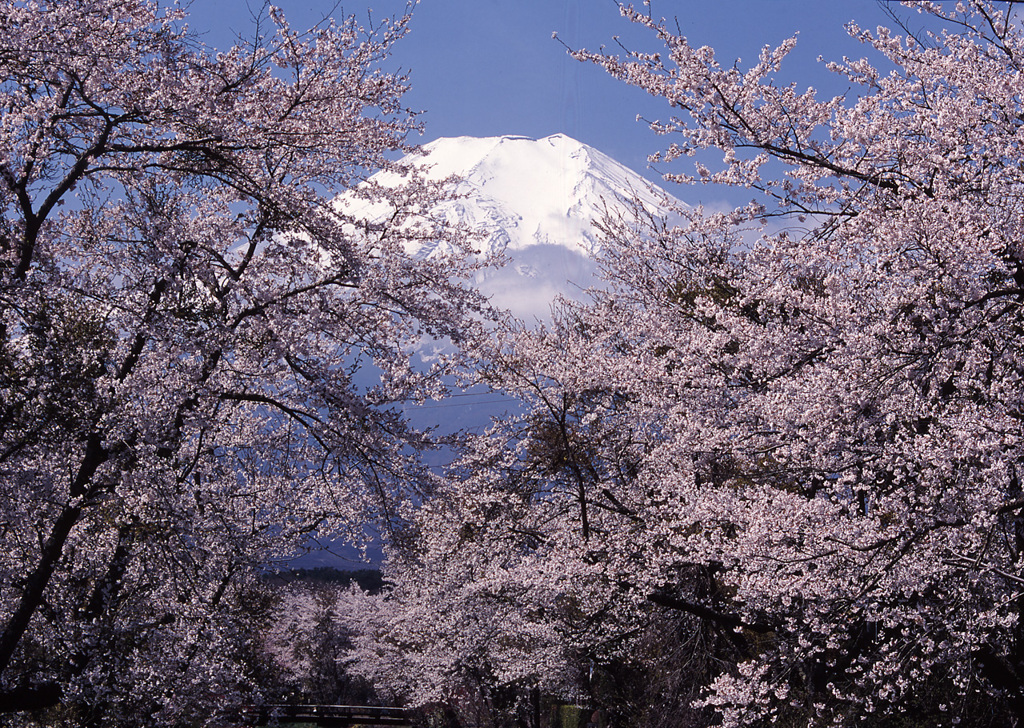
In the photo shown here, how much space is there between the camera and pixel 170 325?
247 inches

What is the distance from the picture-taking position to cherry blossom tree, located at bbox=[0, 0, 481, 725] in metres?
6.21

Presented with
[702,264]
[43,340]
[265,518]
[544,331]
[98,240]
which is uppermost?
[544,331]

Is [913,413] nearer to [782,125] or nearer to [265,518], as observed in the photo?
[782,125]

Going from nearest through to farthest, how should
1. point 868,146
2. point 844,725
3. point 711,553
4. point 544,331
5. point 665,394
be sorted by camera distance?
point 868,146, point 844,725, point 711,553, point 665,394, point 544,331

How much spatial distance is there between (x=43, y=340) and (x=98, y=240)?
1569mm

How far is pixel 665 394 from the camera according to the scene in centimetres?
928

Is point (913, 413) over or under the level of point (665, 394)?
under

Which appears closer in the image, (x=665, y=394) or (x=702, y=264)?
(x=665, y=394)

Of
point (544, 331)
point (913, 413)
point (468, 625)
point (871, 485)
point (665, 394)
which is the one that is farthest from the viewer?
point (468, 625)

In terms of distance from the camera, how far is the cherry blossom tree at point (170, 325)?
245 inches

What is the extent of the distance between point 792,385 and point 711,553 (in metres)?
2.85

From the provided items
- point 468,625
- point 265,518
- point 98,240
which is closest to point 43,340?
point 98,240

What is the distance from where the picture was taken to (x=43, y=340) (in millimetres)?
6215

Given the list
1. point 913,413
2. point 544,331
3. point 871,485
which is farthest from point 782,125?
point 544,331
